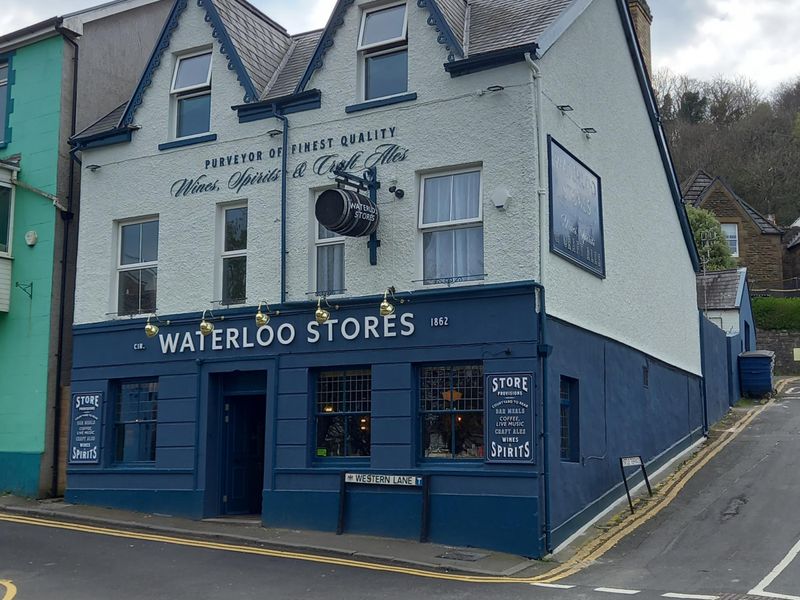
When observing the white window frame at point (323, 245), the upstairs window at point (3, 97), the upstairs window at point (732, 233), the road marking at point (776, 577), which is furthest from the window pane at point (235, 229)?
the upstairs window at point (732, 233)

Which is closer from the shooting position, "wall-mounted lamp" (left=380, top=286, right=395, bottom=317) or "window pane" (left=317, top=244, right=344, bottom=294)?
"wall-mounted lamp" (left=380, top=286, right=395, bottom=317)

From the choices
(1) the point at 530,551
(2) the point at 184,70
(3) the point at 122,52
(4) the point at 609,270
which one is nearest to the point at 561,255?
(4) the point at 609,270

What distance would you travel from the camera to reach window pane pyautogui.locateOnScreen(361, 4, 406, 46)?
1582cm

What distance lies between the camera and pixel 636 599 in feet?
33.3

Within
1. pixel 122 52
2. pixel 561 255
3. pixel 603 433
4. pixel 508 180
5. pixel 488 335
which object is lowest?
pixel 603 433

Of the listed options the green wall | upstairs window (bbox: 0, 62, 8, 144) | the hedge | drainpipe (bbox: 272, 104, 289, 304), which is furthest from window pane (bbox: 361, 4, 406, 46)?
the hedge

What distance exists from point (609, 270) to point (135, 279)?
8.87 m

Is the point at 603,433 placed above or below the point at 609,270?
below

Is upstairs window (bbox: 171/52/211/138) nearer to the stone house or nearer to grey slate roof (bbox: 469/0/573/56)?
grey slate roof (bbox: 469/0/573/56)

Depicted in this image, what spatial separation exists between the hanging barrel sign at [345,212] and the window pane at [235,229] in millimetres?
2641

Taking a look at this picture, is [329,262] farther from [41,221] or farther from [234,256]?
[41,221]

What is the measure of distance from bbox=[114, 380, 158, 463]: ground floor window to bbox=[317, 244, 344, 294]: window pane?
395 centimetres

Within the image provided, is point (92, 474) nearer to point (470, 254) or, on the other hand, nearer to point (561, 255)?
point (470, 254)

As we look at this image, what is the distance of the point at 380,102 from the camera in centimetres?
1557
